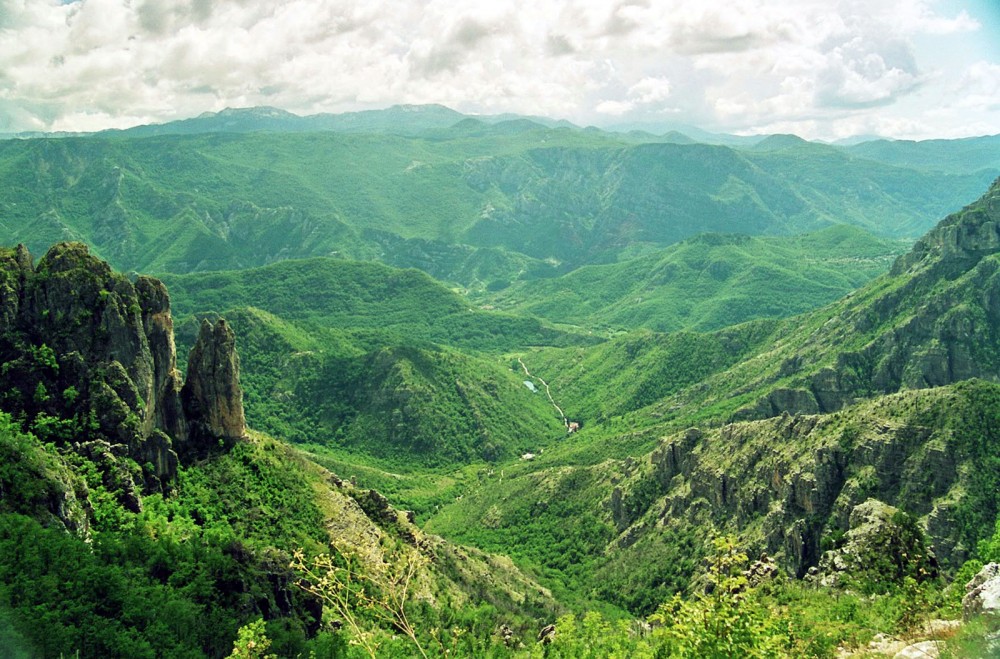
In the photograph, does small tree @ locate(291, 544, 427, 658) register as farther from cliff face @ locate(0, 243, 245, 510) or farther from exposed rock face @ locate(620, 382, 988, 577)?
exposed rock face @ locate(620, 382, 988, 577)

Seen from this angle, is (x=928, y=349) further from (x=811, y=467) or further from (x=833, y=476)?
(x=811, y=467)

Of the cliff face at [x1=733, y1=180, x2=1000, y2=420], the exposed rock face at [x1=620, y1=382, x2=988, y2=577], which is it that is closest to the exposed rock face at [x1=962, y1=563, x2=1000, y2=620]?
the exposed rock face at [x1=620, y1=382, x2=988, y2=577]

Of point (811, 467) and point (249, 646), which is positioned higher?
point (249, 646)

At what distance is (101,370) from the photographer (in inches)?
3260

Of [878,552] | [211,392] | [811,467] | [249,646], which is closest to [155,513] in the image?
[211,392]

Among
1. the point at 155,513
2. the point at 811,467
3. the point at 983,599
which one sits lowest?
the point at 811,467

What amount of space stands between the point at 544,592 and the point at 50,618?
82076 millimetres

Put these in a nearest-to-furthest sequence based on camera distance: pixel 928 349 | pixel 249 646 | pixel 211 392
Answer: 1. pixel 249 646
2. pixel 211 392
3. pixel 928 349

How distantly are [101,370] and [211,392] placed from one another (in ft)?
48.5

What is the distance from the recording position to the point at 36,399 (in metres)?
78.6

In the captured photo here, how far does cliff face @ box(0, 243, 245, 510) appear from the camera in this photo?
258 feet

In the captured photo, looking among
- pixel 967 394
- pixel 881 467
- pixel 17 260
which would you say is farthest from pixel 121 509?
pixel 967 394

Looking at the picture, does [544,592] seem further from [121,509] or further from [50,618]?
[50,618]

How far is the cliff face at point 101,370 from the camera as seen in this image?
7869 centimetres
